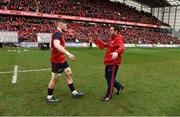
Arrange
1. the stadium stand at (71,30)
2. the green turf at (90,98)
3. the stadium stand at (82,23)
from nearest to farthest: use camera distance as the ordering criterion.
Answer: the green turf at (90,98) → the stadium stand at (71,30) → the stadium stand at (82,23)

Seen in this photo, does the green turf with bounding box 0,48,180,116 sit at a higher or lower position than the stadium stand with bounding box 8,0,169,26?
lower

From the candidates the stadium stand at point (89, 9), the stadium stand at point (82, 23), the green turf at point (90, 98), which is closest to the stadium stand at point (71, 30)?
the stadium stand at point (82, 23)

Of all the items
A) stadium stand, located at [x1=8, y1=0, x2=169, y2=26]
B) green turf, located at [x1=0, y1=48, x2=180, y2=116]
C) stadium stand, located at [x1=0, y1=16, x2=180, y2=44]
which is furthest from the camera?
stadium stand, located at [x1=8, y1=0, x2=169, y2=26]

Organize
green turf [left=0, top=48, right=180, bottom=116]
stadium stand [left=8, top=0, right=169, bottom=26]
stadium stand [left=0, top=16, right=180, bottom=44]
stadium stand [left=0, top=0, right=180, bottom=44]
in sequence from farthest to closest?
stadium stand [left=8, top=0, right=169, bottom=26] → stadium stand [left=0, top=0, right=180, bottom=44] → stadium stand [left=0, top=16, right=180, bottom=44] → green turf [left=0, top=48, right=180, bottom=116]

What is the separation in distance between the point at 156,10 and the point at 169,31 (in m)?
7.45

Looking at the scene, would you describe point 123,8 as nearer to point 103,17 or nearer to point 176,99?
point 103,17

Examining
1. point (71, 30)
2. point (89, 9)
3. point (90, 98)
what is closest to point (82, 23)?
point (89, 9)

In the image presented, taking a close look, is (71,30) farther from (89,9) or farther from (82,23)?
(89,9)

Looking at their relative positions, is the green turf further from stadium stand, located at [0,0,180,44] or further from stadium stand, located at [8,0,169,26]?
stadium stand, located at [8,0,169,26]

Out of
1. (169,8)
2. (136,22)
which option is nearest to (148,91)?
(136,22)

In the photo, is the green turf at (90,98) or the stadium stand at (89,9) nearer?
the green turf at (90,98)

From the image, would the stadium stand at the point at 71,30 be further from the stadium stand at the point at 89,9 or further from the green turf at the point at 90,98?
the green turf at the point at 90,98

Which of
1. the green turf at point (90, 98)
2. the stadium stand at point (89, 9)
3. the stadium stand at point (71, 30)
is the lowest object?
the green turf at point (90, 98)

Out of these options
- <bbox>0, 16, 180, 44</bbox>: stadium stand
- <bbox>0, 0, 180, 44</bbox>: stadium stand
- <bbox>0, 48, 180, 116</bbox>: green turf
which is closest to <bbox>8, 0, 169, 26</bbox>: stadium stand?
<bbox>0, 0, 180, 44</bbox>: stadium stand
